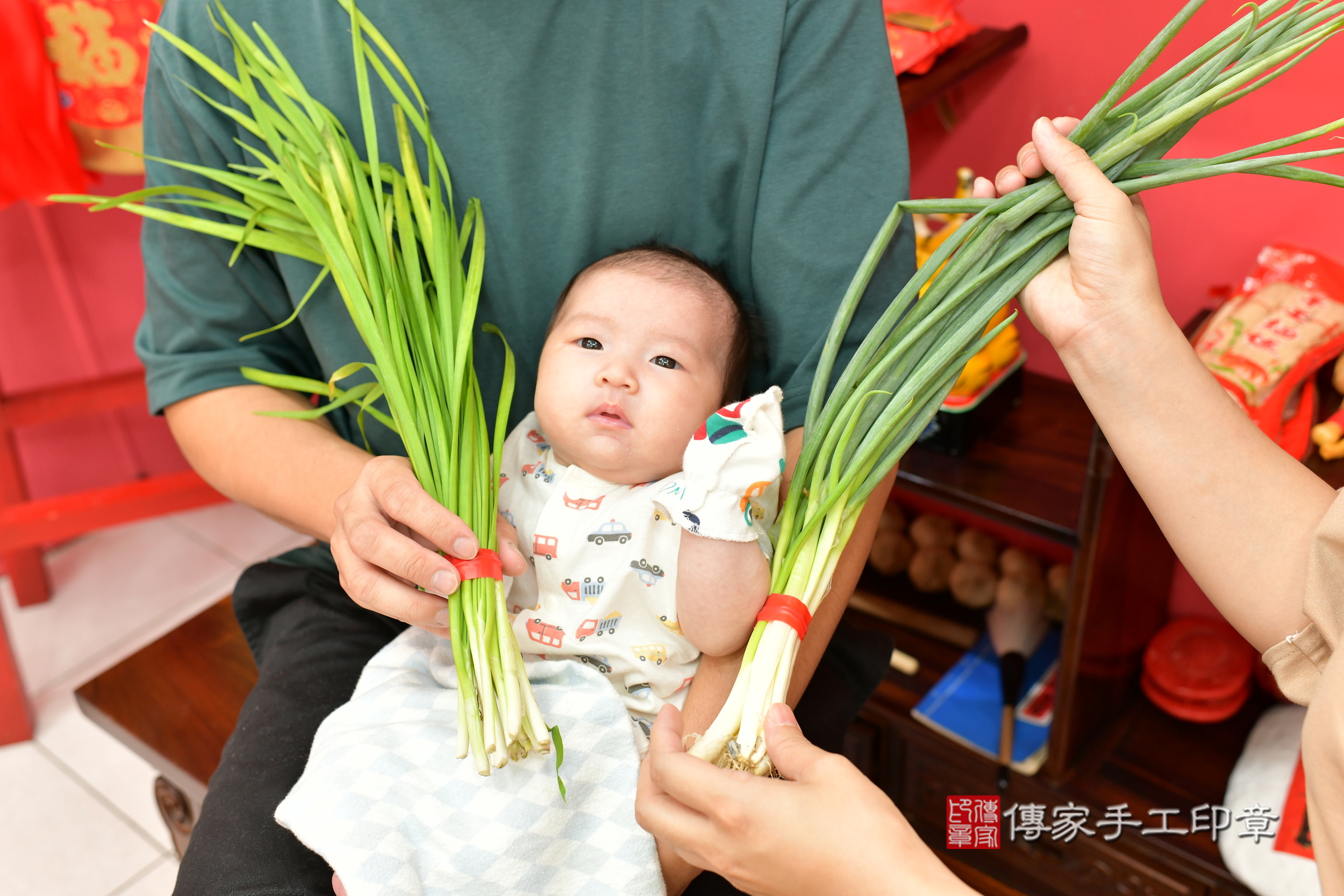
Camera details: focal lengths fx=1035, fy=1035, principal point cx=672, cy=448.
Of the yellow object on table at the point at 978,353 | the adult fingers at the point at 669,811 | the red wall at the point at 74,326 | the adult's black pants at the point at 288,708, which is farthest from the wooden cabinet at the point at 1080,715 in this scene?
the red wall at the point at 74,326

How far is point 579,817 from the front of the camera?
101cm

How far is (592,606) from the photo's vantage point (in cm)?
111

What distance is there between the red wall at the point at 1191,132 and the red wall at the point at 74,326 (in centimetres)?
202

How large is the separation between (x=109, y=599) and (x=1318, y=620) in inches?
113

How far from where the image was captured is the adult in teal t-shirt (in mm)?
1066

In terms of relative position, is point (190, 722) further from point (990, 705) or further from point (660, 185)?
point (990, 705)

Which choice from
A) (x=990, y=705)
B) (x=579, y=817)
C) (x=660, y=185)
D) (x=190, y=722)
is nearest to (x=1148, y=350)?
(x=660, y=185)

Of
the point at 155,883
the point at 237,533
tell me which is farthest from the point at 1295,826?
the point at 237,533

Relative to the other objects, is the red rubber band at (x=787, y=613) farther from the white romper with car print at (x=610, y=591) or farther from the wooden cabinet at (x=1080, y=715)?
the wooden cabinet at (x=1080, y=715)

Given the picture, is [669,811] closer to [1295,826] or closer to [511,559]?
[511,559]

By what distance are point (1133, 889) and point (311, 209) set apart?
169 centimetres

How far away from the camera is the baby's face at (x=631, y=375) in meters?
1.08

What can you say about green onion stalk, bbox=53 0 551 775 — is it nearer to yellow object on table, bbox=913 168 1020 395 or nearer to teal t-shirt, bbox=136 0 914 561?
teal t-shirt, bbox=136 0 914 561

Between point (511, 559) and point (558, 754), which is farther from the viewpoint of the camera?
point (511, 559)
